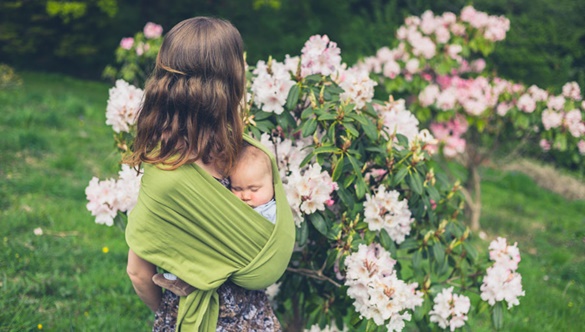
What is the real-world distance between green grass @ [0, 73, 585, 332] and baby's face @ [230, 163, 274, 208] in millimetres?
1106

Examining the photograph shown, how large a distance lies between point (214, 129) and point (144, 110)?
0.82 ft

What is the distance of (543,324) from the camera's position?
3.91 m

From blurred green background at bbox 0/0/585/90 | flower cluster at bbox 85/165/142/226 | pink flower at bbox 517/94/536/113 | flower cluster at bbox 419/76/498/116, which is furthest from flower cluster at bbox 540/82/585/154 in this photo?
flower cluster at bbox 85/165/142/226

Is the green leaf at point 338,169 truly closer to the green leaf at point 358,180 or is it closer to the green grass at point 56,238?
the green leaf at point 358,180

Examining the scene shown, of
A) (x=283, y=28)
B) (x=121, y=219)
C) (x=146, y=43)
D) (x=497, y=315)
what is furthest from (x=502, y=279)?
(x=283, y=28)

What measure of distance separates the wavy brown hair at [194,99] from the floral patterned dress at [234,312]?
0.61 feet

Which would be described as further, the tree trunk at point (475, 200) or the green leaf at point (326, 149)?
the tree trunk at point (475, 200)

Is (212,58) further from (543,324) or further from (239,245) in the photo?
(543,324)

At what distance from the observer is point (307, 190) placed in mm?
2328

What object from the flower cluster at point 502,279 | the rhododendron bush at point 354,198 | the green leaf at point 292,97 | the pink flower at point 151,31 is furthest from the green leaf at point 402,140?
the pink flower at point 151,31

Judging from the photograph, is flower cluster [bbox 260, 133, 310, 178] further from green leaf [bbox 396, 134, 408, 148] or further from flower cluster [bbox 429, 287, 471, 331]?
flower cluster [bbox 429, 287, 471, 331]

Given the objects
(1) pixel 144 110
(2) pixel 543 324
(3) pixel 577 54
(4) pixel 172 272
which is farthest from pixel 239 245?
(3) pixel 577 54

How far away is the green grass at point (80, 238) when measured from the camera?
3.46 meters

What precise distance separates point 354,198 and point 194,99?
3.23ft
